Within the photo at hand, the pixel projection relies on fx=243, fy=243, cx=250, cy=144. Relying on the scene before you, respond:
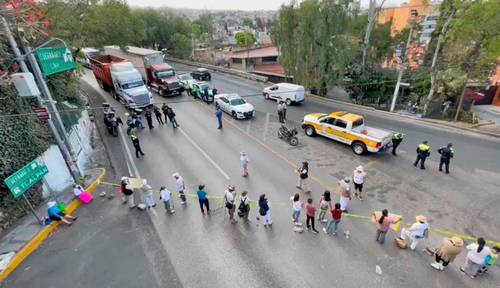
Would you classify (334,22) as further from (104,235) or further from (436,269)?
(104,235)

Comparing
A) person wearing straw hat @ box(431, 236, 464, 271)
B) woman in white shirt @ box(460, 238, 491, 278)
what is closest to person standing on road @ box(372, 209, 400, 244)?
person wearing straw hat @ box(431, 236, 464, 271)

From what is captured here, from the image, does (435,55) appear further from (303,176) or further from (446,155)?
(303,176)

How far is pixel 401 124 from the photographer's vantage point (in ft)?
59.0

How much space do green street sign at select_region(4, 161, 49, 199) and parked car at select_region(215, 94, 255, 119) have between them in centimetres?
1229

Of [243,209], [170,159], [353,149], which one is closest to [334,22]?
[353,149]

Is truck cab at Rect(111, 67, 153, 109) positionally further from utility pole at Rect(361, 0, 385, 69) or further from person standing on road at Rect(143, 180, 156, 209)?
utility pole at Rect(361, 0, 385, 69)

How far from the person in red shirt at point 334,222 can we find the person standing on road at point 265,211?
1.93 meters

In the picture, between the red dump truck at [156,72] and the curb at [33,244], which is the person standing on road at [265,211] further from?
the red dump truck at [156,72]

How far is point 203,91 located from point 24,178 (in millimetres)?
16125

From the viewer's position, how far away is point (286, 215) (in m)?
9.09

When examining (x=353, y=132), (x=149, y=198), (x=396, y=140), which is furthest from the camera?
(x=353, y=132)

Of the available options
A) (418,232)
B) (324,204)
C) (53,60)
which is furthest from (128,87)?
(418,232)

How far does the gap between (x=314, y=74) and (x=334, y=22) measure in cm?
467

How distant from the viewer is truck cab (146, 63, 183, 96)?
23969mm
